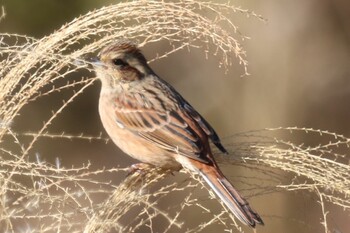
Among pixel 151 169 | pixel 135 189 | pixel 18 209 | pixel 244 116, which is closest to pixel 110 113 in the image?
pixel 151 169

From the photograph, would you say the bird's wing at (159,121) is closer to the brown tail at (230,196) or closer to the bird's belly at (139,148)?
the bird's belly at (139,148)

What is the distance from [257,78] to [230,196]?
8.06m

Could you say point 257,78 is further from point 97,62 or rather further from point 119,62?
point 97,62

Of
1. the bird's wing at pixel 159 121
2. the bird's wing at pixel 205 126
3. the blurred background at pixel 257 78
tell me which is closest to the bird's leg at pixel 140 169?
the bird's wing at pixel 159 121

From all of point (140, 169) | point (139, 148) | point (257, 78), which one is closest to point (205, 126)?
point (139, 148)

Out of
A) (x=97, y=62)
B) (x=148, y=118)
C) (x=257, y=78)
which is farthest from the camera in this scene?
(x=257, y=78)

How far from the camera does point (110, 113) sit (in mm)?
6473

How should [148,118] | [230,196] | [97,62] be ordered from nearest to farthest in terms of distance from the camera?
[230,196] → [97,62] → [148,118]

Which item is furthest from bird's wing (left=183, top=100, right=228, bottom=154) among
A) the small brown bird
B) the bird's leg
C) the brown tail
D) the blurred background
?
the blurred background

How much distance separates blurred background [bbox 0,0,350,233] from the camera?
13.4 m

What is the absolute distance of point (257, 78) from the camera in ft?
44.1

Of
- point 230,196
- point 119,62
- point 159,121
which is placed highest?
point 119,62

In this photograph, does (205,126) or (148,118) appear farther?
(148,118)

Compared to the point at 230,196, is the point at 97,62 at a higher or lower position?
higher
